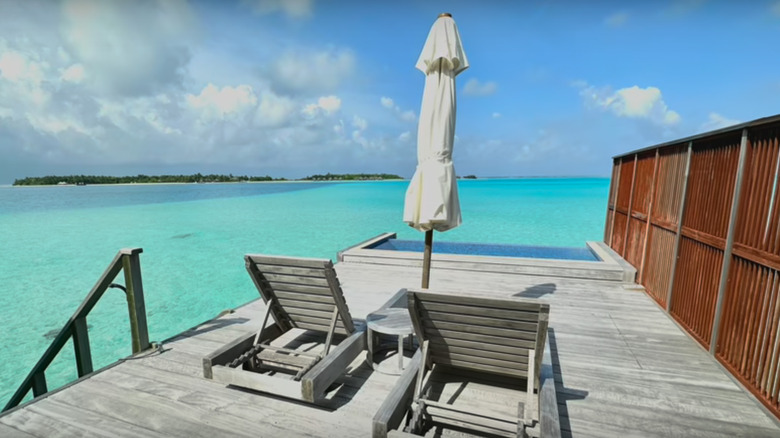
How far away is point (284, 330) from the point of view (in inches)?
124

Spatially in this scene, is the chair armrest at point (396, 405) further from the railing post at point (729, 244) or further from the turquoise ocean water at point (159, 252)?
the turquoise ocean water at point (159, 252)

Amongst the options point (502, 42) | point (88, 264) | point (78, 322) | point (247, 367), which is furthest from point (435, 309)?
point (502, 42)

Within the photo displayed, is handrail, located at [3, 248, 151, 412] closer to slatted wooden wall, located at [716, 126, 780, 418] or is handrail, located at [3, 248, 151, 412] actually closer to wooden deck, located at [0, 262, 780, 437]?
wooden deck, located at [0, 262, 780, 437]

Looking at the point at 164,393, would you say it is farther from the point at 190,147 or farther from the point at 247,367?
the point at 190,147

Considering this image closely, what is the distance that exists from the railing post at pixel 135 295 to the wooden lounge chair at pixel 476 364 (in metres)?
2.50

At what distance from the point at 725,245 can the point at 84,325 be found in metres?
5.76

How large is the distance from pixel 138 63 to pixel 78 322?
1192 inches

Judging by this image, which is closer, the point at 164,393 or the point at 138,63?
the point at 164,393

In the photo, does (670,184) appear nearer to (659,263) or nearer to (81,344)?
(659,263)

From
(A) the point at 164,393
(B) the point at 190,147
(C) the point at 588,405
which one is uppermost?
(B) the point at 190,147

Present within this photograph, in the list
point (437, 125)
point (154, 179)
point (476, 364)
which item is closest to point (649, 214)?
point (437, 125)

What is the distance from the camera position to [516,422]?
6.02ft

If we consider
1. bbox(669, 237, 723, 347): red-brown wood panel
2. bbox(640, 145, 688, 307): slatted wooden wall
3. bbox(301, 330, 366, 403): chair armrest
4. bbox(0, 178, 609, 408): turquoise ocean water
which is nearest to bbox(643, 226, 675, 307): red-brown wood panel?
bbox(640, 145, 688, 307): slatted wooden wall

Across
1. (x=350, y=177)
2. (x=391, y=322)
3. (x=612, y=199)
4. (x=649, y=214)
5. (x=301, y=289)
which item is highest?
(x=350, y=177)
